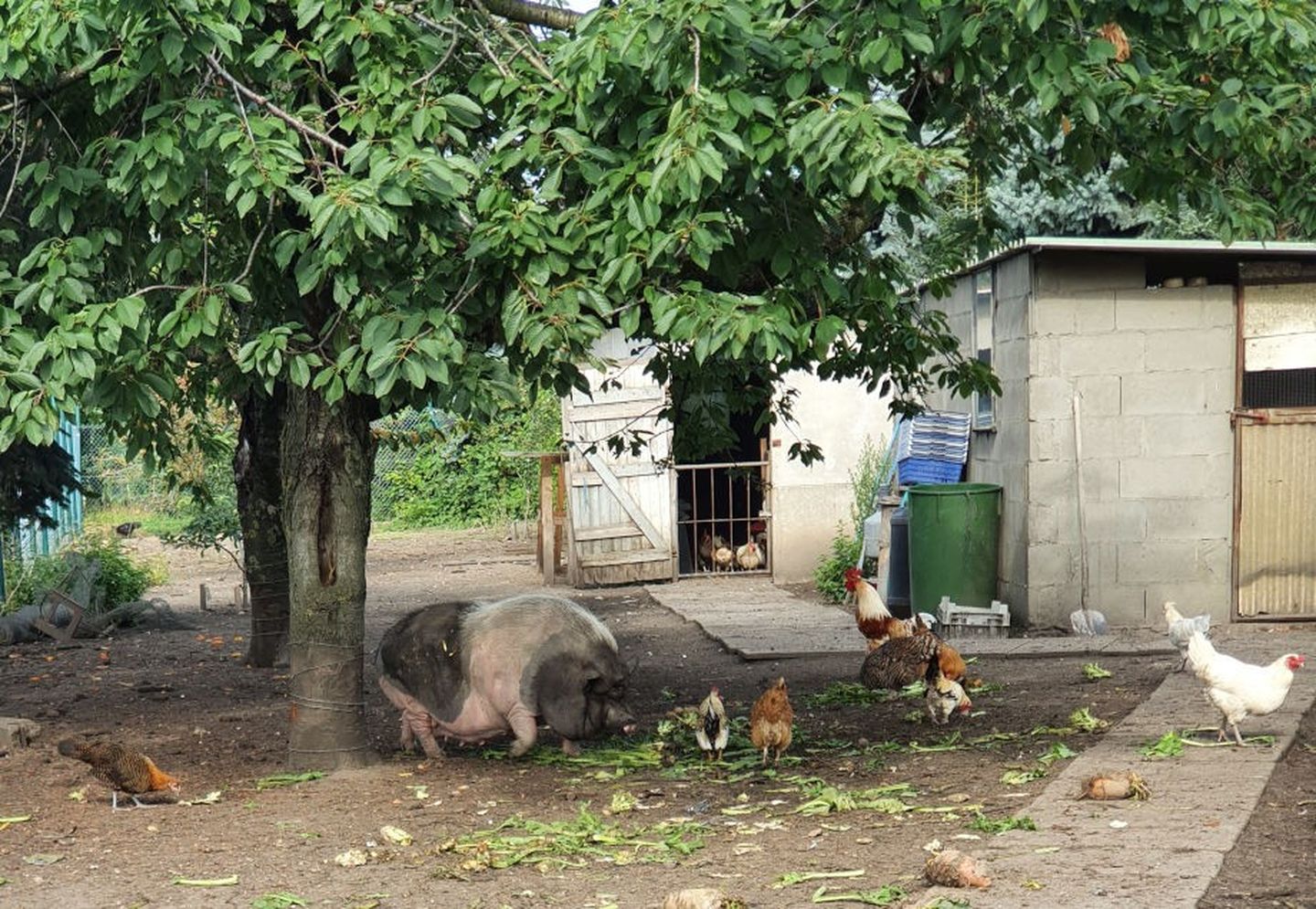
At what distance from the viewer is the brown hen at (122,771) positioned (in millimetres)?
7762

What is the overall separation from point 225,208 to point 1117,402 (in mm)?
8570

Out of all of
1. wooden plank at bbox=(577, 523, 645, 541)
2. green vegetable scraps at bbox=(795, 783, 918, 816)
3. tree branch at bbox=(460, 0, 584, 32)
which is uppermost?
tree branch at bbox=(460, 0, 584, 32)

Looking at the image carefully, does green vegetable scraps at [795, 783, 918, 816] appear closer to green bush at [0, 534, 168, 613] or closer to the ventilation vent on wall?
the ventilation vent on wall

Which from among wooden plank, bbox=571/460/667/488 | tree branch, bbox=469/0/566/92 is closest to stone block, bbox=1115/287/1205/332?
wooden plank, bbox=571/460/667/488

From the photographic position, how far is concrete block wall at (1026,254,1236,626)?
13.6m

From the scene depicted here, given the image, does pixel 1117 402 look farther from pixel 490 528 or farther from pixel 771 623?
pixel 490 528

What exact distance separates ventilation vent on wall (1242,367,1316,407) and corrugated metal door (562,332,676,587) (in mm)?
7273

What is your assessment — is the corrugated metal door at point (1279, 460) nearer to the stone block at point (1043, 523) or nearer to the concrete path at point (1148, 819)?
the stone block at point (1043, 523)

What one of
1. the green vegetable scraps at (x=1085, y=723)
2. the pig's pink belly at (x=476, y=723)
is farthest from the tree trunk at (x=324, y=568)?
the green vegetable scraps at (x=1085, y=723)

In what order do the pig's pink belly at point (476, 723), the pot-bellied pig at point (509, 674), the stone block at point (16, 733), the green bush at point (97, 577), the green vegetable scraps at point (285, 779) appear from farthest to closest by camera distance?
the green bush at point (97, 577)
the stone block at point (16, 733)
the pig's pink belly at point (476, 723)
the pot-bellied pig at point (509, 674)
the green vegetable scraps at point (285, 779)

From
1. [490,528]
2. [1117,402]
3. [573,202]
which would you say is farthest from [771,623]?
[490,528]

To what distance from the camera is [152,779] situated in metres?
7.91

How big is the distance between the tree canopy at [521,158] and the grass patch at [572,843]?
1801 mm

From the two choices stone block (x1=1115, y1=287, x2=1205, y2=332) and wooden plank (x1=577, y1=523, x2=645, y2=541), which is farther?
wooden plank (x1=577, y1=523, x2=645, y2=541)
